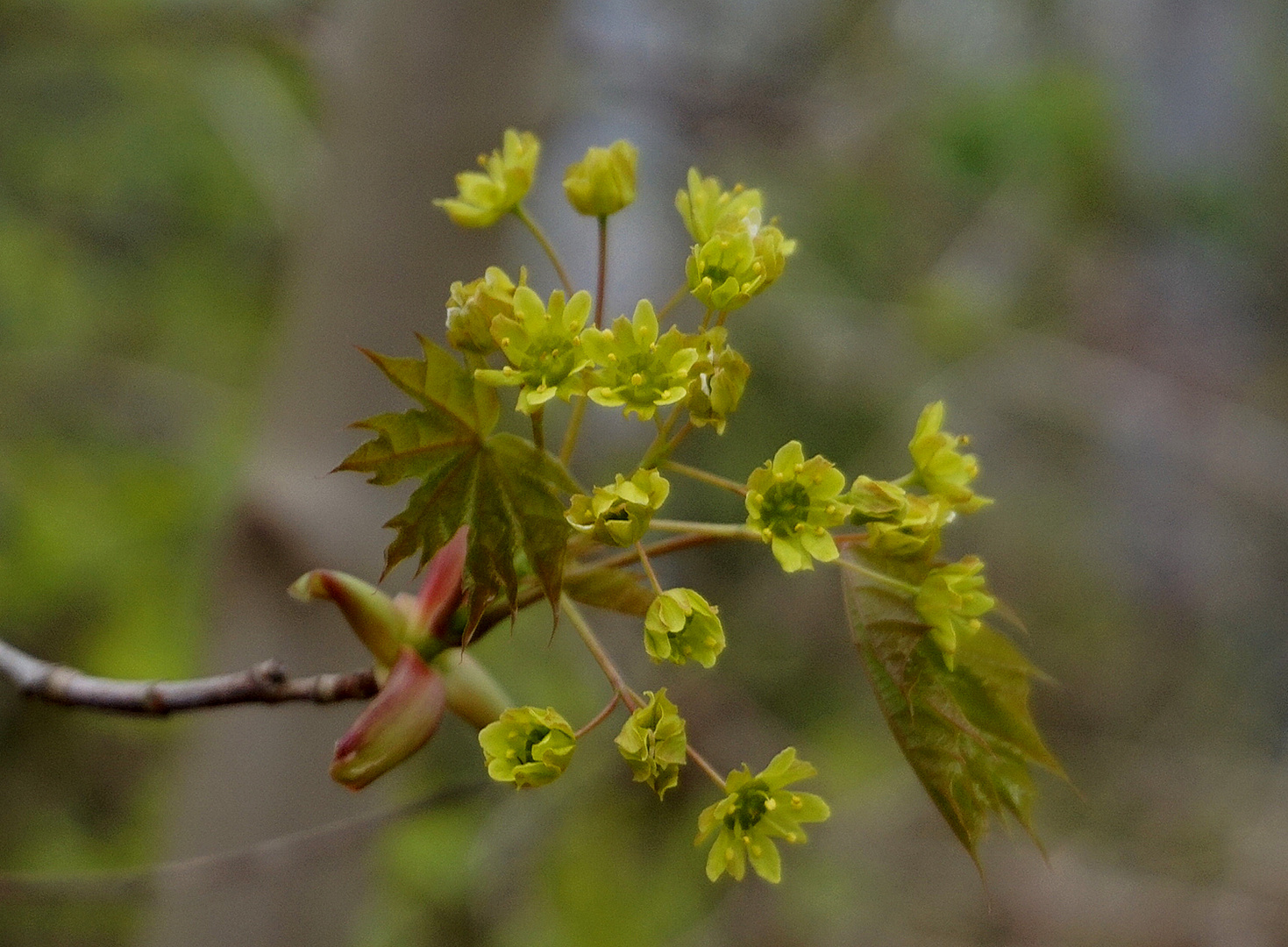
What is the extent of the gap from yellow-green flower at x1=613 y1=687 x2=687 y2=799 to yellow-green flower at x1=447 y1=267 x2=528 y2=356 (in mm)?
243

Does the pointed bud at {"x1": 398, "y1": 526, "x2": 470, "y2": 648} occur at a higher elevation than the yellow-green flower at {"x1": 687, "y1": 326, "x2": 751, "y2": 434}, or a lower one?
lower

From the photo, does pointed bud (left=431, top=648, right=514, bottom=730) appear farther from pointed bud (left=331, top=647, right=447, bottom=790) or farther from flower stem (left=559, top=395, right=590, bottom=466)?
flower stem (left=559, top=395, right=590, bottom=466)

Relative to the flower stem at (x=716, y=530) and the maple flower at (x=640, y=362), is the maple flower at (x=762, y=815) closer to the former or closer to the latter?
the flower stem at (x=716, y=530)

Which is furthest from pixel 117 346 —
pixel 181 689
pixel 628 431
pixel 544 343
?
pixel 544 343

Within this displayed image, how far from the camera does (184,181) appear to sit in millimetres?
3260

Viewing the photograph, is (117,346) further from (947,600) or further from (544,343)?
(947,600)

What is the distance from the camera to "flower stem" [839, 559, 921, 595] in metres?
0.72

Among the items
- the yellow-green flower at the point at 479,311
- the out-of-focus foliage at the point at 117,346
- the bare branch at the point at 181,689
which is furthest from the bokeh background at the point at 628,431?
the yellow-green flower at the point at 479,311

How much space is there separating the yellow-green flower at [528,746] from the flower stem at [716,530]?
14 cm

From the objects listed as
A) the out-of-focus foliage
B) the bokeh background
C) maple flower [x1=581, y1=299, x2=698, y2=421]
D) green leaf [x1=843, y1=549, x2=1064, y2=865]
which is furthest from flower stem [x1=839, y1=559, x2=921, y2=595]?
the out-of-focus foliage

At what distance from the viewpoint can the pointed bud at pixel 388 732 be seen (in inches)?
28.1

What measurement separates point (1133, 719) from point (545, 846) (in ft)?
9.46

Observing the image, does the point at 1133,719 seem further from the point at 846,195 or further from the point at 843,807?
the point at 846,195

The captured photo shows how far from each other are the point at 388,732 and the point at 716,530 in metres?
0.25
